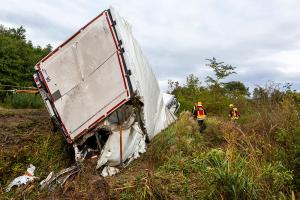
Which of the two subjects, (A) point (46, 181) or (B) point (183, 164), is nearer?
(A) point (46, 181)

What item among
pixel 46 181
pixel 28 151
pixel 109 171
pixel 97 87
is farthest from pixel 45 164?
pixel 97 87

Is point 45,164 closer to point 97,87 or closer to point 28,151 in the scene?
point 28,151

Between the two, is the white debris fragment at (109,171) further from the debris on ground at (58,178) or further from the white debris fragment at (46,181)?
the white debris fragment at (46,181)

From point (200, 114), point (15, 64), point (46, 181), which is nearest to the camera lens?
point (46, 181)

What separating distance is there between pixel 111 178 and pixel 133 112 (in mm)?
1461

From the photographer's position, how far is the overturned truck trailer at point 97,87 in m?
7.48

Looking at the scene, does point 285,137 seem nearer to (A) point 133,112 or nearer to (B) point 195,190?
(B) point 195,190

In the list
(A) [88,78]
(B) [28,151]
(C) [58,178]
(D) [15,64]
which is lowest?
(C) [58,178]

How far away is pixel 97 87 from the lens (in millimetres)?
7551

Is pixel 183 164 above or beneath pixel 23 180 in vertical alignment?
beneath

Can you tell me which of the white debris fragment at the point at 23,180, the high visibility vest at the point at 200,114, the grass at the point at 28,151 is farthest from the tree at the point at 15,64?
the white debris fragment at the point at 23,180

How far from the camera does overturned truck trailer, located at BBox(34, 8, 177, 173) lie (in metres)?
7.48

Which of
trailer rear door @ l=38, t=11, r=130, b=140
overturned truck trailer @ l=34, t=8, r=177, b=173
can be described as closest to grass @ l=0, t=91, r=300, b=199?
overturned truck trailer @ l=34, t=8, r=177, b=173

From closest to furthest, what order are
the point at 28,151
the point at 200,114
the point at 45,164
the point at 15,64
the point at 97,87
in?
Result: 1. the point at 97,87
2. the point at 45,164
3. the point at 28,151
4. the point at 200,114
5. the point at 15,64
